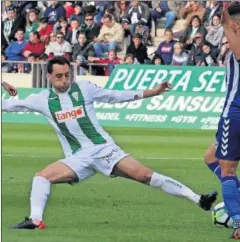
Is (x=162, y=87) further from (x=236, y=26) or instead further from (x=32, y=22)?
(x=32, y=22)

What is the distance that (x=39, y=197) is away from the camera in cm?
978

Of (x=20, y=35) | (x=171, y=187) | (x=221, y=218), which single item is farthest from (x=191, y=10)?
(x=221, y=218)

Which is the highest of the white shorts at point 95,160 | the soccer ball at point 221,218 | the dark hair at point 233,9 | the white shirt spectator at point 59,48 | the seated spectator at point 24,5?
the dark hair at point 233,9

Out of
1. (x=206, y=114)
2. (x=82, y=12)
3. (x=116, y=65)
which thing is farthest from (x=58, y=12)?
(x=206, y=114)

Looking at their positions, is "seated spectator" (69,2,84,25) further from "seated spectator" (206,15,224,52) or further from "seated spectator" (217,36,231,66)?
"seated spectator" (217,36,231,66)

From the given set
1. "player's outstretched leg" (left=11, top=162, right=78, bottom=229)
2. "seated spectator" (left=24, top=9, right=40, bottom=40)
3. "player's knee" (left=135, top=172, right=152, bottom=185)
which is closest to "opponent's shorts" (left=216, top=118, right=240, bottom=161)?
"player's knee" (left=135, top=172, right=152, bottom=185)

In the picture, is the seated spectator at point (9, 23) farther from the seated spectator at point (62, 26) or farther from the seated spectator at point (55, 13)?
the seated spectator at point (62, 26)

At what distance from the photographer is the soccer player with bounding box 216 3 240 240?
9.19 meters

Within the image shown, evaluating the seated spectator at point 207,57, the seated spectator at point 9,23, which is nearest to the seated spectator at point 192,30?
the seated spectator at point 207,57

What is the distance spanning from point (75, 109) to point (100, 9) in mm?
20871

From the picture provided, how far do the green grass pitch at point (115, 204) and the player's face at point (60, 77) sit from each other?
130 cm

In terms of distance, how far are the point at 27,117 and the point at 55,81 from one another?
1585 centimetres

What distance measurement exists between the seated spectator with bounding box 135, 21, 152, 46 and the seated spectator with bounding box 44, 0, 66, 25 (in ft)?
8.70

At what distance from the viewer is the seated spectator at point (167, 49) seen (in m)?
27.4
